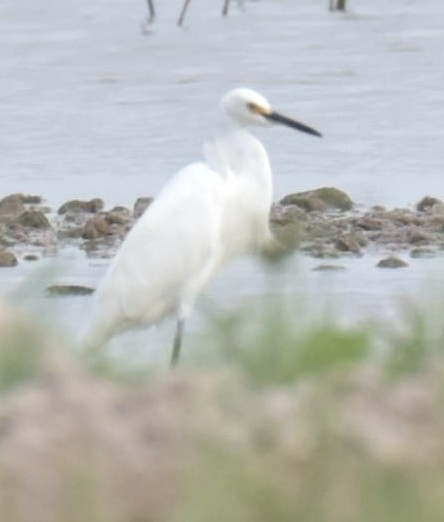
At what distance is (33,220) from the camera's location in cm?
1074

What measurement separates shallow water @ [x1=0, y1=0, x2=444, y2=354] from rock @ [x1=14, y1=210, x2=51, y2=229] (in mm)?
656

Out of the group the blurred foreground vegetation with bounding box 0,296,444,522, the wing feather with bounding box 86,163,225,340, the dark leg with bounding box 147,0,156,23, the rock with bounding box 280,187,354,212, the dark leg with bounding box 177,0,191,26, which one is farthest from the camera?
the dark leg with bounding box 147,0,156,23

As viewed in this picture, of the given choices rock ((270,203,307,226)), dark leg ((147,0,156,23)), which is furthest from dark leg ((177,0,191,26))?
rock ((270,203,307,226))

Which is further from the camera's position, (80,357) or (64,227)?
(64,227)

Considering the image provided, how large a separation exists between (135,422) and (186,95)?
11.2 metres

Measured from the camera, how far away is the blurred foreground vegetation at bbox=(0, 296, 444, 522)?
10.9 feet

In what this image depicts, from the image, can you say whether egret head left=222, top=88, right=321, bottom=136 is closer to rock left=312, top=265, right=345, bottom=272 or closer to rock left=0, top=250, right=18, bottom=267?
rock left=312, top=265, right=345, bottom=272

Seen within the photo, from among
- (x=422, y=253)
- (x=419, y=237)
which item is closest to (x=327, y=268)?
(x=422, y=253)

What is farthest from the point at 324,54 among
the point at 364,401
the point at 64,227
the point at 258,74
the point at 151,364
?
the point at 364,401

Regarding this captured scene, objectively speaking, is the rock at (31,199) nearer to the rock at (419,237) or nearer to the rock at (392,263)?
the rock at (419,237)

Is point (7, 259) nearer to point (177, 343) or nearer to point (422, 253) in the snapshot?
point (422, 253)

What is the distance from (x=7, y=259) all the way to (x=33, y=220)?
802 millimetres

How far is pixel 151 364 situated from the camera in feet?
17.0

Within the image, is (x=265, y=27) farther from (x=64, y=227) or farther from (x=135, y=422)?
(x=135, y=422)
